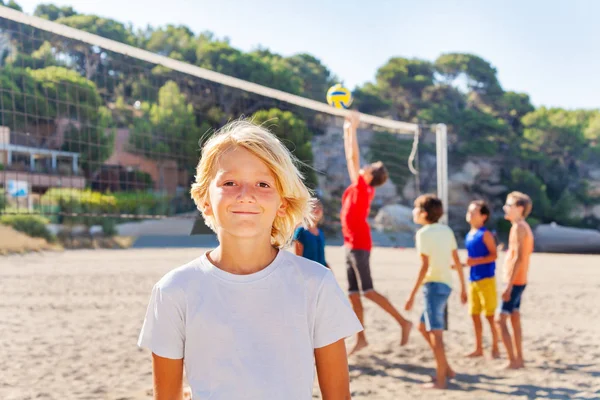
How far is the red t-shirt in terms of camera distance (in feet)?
15.6

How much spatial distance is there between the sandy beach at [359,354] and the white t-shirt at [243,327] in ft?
8.68

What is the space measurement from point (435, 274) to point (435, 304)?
0.20 m

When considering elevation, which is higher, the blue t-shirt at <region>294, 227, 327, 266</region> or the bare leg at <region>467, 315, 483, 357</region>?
the blue t-shirt at <region>294, 227, 327, 266</region>

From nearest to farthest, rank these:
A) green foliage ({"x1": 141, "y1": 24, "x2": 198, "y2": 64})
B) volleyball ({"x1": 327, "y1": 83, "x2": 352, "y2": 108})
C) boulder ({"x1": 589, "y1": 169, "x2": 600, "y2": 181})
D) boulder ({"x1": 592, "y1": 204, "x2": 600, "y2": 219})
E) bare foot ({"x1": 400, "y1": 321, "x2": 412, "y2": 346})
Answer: bare foot ({"x1": 400, "y1": 321, "x2": 412, "y2": 346}), volleyball ({"x1": 327, "y1": 83, "x2": 352, "y2": 108}), boulder ({"x1": 592, "y1": 204, "x2": 600, "y2": 219}), boulder ({"x1": 589, "y1": 169, "x2": 600, "y2": 181}), green foliage ({"x1": 141, "y1": 24, "x2": 198, "y2": 64})

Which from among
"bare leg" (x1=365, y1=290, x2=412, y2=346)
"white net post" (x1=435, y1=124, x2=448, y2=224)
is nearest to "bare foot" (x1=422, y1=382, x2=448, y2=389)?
"bare leg" (x1=365, y1=290, x2=412, y2=346)

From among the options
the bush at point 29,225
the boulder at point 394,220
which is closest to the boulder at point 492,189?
the boulder at point 394,220

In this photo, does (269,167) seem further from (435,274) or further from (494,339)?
(494,339)

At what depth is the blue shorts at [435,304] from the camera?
164 inches

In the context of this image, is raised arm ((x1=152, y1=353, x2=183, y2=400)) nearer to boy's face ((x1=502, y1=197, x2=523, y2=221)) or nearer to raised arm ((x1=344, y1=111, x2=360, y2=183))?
raised arm ((x1=344, y1=111, x2=360, y2=183))

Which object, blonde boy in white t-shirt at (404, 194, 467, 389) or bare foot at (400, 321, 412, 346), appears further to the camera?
bare foot at (400, 321, 412, 346)

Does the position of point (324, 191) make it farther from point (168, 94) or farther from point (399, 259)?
point (399, 259)

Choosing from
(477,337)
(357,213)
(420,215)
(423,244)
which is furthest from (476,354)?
(357,213)

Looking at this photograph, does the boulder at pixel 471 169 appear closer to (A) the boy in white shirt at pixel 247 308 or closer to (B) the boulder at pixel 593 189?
(B) the boulder at pixel 593 189

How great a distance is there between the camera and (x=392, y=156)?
3288 centimetres
